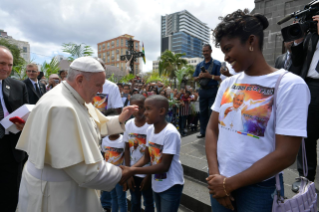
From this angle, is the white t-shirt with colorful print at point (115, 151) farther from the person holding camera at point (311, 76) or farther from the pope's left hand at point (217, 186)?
the person holding camera at point (311, 76)

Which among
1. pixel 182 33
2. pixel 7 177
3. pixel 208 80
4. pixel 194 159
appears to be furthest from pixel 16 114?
pixel 182 33

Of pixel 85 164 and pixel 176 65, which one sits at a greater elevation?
pixel 176 65

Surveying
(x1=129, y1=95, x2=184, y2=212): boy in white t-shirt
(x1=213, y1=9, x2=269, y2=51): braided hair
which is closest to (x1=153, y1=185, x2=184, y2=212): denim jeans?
(x1=129, y1=95, x2=184, y2=212): boy in white t-shirt

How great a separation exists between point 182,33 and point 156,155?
421 ft

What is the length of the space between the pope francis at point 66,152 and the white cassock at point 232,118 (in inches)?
39.2

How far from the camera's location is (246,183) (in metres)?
1.23

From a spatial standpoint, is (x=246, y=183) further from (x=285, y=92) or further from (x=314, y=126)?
(x=314, y=126)

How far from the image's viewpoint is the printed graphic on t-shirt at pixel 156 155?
82.8 inches

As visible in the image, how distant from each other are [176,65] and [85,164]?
110 feet

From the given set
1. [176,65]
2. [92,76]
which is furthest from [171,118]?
[176,65]

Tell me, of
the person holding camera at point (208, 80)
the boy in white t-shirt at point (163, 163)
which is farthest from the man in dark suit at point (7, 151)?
the person holding camera at point (208, 80)

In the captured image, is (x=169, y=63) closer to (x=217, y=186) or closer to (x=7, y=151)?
(x=7, y=151)

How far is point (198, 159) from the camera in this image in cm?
368

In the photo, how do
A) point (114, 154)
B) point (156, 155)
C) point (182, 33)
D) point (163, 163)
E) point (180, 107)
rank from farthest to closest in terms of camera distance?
point (182, 33), point (180, 107), point (114, 154), point (156, 155), point (163, 163)
